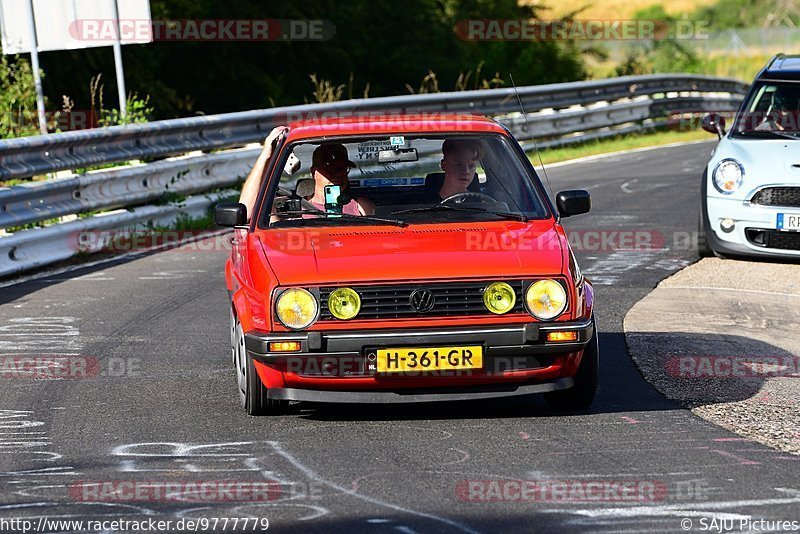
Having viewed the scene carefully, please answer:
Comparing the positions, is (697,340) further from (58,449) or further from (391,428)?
(58,449)

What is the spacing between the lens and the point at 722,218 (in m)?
12.0

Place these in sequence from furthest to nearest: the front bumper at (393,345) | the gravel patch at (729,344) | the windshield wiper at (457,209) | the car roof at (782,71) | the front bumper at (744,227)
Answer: the car roof at (782,71) < the front bumper at (744,227) < the windshield wiper at (457,209) < the gravel patch at (729,344) < the front bumper at (393,345)

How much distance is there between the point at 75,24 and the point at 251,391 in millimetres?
11475

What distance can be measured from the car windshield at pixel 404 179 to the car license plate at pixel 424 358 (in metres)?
1.15

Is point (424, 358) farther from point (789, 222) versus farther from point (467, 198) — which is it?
point (789, 222)

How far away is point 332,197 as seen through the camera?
7.44 m

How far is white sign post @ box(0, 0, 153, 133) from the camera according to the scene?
16.8 m

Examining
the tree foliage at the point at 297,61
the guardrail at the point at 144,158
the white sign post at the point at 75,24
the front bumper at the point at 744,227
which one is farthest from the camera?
the tree foliage at the point at 297,61

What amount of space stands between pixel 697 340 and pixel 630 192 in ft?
28.6

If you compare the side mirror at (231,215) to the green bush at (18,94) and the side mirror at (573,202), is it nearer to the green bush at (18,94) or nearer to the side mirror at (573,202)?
the side mirror at (573,202)

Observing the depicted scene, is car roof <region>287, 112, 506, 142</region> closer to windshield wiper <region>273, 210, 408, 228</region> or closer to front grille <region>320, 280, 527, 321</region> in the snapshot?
windshield wiper <region>273, 210, 408, 228</region>

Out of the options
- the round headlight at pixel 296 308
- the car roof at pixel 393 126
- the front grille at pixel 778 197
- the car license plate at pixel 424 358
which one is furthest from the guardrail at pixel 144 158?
the car license plate at pixel 424 358

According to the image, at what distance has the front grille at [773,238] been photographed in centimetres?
1166

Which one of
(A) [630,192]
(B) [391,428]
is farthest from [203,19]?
(B) [391,428]
